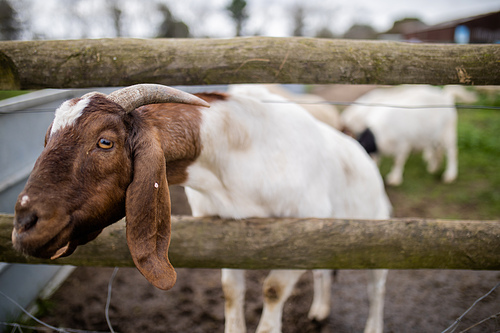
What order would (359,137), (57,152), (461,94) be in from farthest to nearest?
(461,94) → (359,137) → (57,152)

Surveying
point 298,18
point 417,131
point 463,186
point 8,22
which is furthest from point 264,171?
point 298,18

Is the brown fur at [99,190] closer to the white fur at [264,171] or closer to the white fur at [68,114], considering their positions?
the white fur at [68,114]

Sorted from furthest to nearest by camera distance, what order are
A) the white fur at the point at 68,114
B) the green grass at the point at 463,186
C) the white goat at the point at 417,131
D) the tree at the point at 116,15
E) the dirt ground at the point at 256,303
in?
the tree at the point at 116,15
the white goat at the point at 417,131
the green grass at the point at 463,186
the dirt ground at the point at 256,303
the white fur at the point at 68,114

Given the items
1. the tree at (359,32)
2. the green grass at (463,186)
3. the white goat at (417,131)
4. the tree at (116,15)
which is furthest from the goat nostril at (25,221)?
the tree at (359,32)

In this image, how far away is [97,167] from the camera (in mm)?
1117

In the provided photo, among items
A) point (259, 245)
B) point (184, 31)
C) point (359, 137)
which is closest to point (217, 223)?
point (259, 245)

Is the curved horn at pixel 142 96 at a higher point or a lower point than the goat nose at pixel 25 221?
higher

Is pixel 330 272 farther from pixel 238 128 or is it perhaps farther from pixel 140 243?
pixel 140 243

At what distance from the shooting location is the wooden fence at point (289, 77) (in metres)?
1.60

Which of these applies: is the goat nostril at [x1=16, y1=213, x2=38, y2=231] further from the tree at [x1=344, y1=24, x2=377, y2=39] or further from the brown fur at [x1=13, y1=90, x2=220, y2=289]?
the tree at [x1=344, y1=24, x2=377, y2=39]

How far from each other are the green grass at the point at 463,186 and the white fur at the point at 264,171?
361 cm

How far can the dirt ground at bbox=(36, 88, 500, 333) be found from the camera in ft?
9.83

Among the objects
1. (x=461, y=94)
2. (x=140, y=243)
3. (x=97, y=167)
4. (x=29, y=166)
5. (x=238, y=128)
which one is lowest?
(x=461, y=94)

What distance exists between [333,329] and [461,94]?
10051mm
